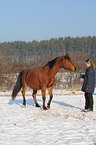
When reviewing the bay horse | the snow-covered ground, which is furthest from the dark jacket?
the snow-covered ground

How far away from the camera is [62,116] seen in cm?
740

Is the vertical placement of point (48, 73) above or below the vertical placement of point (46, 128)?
above

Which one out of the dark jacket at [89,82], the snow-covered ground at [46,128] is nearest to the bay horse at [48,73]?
the dark jacket at [89,82]

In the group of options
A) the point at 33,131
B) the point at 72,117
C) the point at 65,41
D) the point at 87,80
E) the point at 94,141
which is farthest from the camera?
the point at 65,41

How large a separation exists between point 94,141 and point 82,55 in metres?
16.8

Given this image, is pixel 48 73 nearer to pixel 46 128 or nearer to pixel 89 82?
pixel 89 82

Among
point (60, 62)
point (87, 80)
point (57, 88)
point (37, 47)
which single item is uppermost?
point (37, 47)

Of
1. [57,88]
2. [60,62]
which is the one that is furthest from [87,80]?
[57,88]

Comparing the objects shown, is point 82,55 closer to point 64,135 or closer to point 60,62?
point 60,62

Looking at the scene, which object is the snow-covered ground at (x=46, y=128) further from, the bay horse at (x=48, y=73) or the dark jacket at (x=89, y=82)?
the bay horse at (x=48, y=73)

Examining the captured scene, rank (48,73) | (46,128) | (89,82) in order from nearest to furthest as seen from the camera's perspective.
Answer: (46,128) < (89,82) < (48,73)

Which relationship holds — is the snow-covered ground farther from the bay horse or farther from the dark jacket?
the bay horse

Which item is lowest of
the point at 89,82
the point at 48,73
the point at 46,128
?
the point at 46,128

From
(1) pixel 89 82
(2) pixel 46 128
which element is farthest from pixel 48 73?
(2) pixel 46 128
